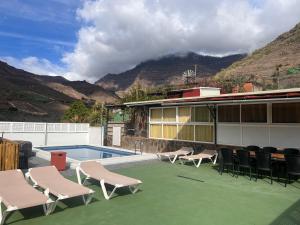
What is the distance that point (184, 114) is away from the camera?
51.1 ft

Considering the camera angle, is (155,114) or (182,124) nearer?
(182,124)

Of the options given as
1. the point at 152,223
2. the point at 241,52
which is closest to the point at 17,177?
the point at 152,223

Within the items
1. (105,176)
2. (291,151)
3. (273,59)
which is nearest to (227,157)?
(291,151)

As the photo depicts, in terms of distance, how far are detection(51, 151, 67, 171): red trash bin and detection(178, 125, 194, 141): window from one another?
6.69 meters

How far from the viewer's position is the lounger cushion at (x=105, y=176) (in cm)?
756

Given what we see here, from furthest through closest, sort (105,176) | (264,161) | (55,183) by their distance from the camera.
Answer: (264,161) → (105,176) → (55,183)

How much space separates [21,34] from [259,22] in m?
53.3

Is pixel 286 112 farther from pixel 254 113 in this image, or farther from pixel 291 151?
pixel 291 151

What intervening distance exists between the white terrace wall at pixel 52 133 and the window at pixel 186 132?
7531mm

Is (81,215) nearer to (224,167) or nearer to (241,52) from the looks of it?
(224,167)

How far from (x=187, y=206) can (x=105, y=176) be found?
8.36ft

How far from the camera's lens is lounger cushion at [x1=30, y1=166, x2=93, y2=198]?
253 inches

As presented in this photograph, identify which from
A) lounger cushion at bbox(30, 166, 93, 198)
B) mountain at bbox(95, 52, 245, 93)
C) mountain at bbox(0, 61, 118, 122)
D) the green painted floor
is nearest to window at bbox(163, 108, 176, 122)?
the green painted floor

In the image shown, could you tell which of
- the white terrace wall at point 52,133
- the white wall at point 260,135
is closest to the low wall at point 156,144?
the white wall at point 260,135
